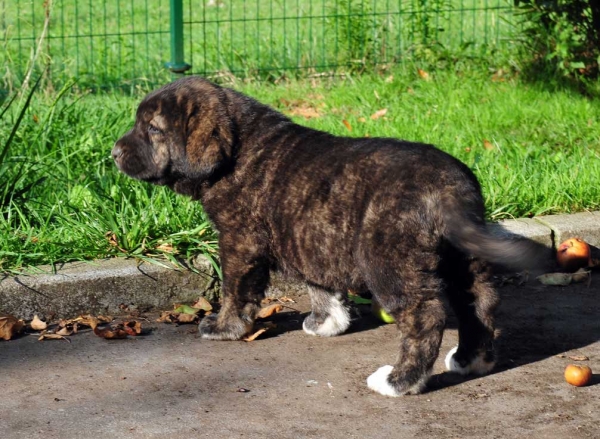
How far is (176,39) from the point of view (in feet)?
26.3

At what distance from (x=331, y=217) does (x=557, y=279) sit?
6.25 feet

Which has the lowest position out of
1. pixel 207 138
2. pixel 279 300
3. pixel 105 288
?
pixel 279 300

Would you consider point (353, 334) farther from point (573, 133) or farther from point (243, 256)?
point (573, 133)

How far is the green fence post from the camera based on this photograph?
802 centimetres

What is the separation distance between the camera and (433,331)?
4.19 m

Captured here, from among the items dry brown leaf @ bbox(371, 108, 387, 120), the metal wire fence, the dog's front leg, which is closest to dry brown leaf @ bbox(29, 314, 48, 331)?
the dog's front leg

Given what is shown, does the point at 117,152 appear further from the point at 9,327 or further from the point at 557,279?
the point at 557,279

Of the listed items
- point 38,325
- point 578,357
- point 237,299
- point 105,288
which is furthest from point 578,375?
point 38,325

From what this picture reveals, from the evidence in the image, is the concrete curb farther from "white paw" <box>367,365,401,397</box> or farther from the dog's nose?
"white paw" <box>367,365,401,397</box>

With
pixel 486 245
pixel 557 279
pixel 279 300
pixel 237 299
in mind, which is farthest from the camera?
pixel 557 279

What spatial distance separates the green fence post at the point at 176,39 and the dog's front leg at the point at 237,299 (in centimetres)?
351

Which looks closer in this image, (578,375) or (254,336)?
(578,375)

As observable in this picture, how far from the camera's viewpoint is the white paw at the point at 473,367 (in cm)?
445

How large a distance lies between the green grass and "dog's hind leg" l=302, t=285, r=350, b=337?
77cm
